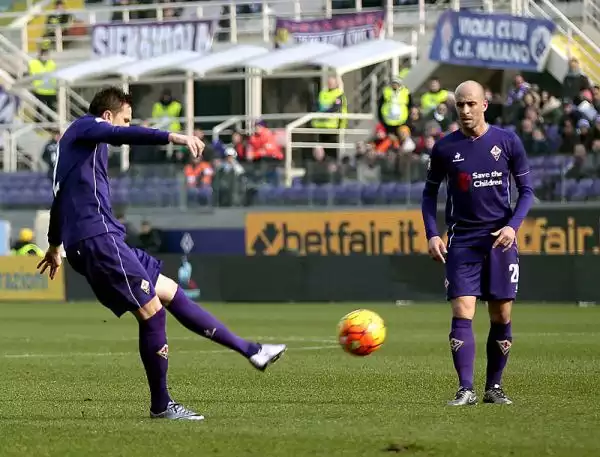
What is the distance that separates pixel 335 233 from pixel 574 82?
5.48 m

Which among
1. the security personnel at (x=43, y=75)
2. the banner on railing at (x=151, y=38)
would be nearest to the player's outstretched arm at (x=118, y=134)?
the banner on railing at (x=151, y=38)

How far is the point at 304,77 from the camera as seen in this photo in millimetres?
39000

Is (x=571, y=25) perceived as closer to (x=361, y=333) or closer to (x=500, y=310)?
(x=361, y=333)

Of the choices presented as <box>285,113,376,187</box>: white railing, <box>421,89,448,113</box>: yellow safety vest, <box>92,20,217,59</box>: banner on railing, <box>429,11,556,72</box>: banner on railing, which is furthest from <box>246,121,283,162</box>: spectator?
<box>92,20,217,59</box>: banner on railing

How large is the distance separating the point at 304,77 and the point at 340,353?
2287 cm

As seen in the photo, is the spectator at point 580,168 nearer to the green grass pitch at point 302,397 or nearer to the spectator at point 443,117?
the spectator at point 443,117

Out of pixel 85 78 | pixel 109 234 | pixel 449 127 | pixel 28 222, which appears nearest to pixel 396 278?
pixel 449 127

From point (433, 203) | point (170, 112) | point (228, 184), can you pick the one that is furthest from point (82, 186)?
point (170, 112)

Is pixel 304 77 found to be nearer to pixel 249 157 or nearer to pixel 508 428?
pixel 249 157

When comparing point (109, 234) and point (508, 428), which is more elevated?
point (109, 234)

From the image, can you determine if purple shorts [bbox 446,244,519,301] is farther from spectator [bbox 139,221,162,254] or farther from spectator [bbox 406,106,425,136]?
spectator [bbox 139,221,162,254]

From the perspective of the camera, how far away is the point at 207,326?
1012 centimetres

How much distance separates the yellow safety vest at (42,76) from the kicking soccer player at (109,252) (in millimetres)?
31232

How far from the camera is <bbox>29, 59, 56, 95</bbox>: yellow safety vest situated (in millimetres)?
40969
